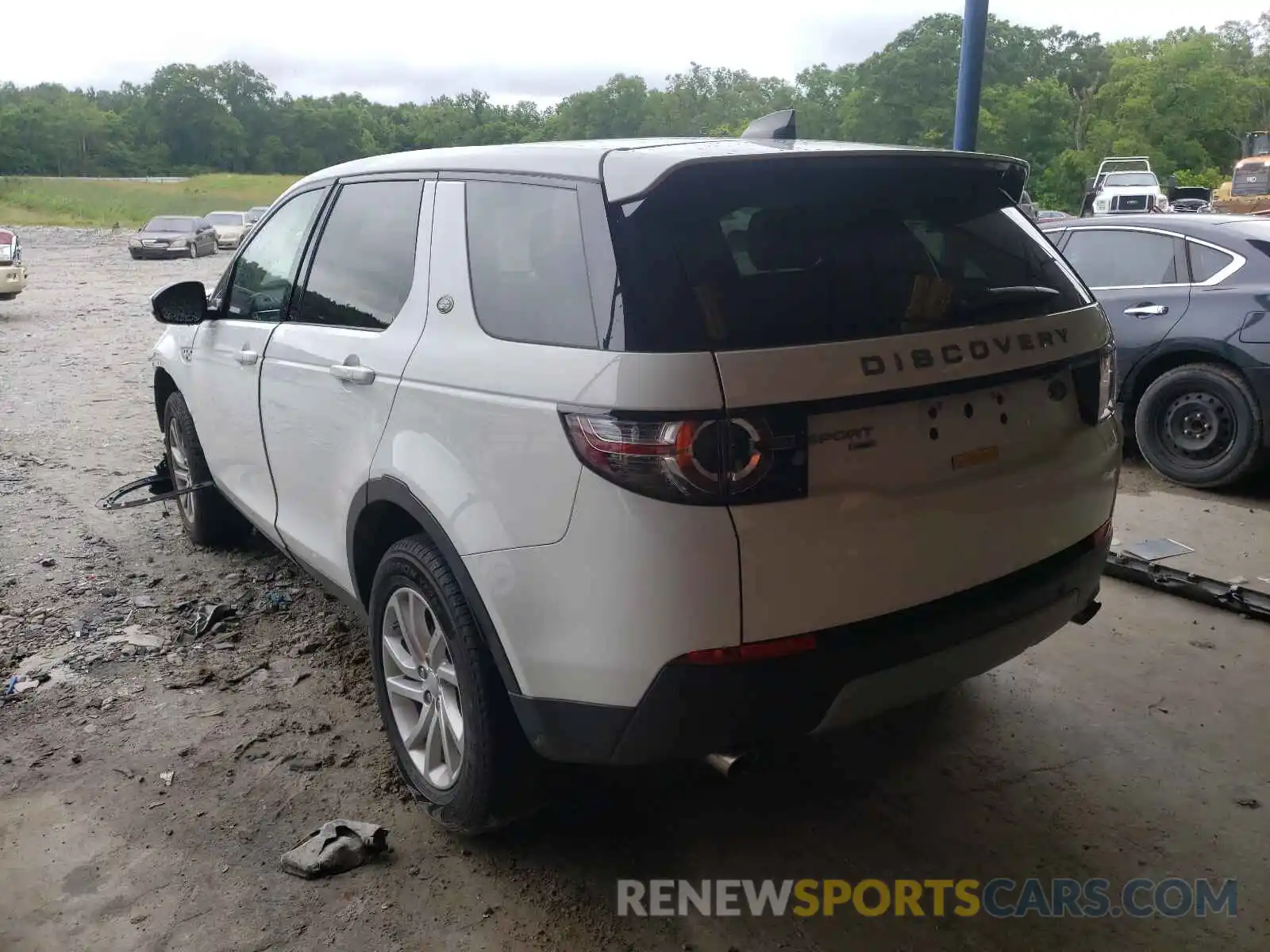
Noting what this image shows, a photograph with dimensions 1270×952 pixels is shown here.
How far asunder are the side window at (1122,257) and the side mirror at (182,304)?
481 cm

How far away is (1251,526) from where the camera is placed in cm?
534

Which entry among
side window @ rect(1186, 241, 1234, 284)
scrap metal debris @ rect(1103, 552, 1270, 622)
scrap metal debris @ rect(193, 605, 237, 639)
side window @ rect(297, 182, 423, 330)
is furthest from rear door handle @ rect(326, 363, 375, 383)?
side window @ rect(1186, 241, 1234, 284)

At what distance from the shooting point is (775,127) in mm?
3115

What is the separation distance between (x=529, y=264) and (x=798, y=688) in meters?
1.14

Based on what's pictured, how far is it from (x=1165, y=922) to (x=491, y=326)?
2122mm

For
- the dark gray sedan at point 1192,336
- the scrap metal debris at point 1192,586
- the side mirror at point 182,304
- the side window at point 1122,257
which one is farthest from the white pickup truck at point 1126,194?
the side mirror at point 182,304

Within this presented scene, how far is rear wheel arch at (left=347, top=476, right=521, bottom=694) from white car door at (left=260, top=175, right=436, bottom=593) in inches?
2.5

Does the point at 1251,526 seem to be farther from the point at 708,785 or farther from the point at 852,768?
the point at 708,785

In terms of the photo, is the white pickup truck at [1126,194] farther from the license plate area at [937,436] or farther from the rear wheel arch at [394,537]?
the rear wheel arch at [394,537]

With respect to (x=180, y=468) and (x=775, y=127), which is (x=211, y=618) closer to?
(x=180, y=468)

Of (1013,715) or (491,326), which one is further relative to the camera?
(1013,715)

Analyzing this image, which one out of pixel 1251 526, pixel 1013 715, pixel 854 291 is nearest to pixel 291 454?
pixel 854 291

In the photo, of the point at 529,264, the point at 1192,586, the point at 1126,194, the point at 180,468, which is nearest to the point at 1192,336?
the point at 1192,586
